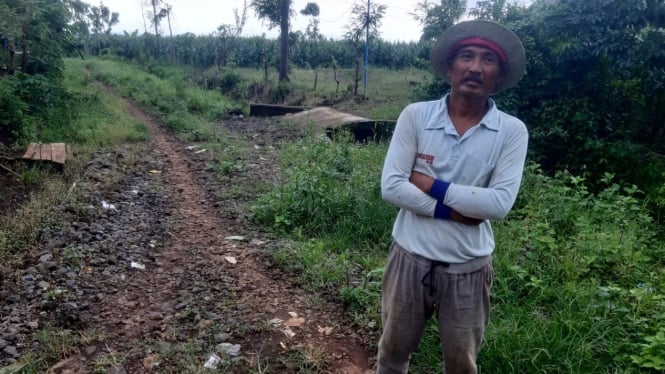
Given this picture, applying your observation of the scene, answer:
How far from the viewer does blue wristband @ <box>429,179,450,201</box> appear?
5.86ft

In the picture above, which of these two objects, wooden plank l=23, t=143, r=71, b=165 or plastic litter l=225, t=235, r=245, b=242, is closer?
plastic litter l=225, t=235, r=245, b=242

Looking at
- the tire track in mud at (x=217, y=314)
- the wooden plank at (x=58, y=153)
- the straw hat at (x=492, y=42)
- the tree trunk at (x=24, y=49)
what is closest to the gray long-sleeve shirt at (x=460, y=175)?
the straw hat at (x=492, y=42)

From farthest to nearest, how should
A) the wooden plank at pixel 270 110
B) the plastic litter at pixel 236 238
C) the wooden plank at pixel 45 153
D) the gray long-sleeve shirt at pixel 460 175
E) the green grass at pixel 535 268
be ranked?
the wooden plank at pixel 270 110 < the wooden plank at pixel 45 153 < the plastic litter at pixel 236 238 < the green grass at pixel 535 268 < the gray long-sleeve shirt at pixel 460 175

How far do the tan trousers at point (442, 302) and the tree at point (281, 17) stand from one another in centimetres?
1584

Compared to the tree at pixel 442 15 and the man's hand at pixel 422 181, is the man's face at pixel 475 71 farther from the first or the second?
the tree at pixel 442 15

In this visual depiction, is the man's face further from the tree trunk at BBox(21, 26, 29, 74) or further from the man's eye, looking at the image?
the tree trunk at BBox(21, 26, 29, 74)

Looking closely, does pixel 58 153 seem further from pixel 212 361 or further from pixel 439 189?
pixel 439 189

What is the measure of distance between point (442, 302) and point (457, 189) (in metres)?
0.47

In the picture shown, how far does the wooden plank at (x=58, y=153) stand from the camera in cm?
601

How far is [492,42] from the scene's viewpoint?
1.86m

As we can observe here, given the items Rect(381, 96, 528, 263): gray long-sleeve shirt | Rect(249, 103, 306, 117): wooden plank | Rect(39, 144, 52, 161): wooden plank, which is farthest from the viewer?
Rect(249, 103, 306, 117): wooden plank

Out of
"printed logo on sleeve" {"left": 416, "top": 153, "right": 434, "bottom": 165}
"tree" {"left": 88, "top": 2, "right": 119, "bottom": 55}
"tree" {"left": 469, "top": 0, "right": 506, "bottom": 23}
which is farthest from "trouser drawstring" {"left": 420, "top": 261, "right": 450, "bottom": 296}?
"tree" {"left": 88, "top": 2, "right": 119, "bottom": 55}

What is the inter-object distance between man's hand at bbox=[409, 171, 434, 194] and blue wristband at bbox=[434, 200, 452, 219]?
7 cm

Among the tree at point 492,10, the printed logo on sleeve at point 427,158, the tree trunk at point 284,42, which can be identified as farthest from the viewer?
the tree trunk at point 284,42
